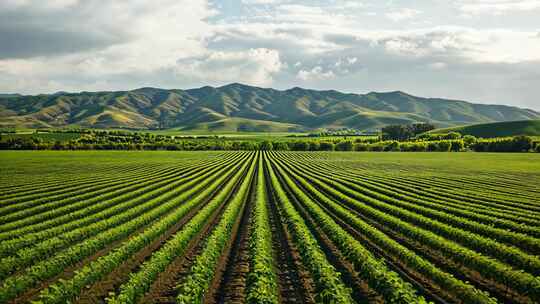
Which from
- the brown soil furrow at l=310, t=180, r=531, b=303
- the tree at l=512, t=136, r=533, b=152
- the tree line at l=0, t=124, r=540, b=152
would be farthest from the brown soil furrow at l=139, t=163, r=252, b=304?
the tree at l=512, t=136, r=533, b=152

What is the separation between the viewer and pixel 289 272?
575 inches

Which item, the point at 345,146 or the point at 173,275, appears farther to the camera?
the point at 345,146

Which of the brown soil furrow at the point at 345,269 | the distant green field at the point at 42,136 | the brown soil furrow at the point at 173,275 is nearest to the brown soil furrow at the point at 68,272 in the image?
the brown soil furrow at the point at 173,275

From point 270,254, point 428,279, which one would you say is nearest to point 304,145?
point 270,254

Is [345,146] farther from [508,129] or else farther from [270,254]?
[270,254]

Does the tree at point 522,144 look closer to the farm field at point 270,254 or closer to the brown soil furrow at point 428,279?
the farm field at point 270,254

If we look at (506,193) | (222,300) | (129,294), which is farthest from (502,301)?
(506,193)

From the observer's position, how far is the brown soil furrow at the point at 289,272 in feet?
40.9

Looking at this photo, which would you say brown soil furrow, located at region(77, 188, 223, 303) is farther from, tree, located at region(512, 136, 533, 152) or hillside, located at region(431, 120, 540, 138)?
hillside, located at region(431, 120, 540, 138)

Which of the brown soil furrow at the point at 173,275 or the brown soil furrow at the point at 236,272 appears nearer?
the brown soil furrow at the point at 173,275

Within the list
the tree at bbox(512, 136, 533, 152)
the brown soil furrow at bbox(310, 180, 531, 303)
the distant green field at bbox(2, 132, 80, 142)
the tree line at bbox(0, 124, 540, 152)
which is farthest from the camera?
the distant green field at bbox(2, 132, 80, 142)

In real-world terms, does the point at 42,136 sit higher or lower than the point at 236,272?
higher

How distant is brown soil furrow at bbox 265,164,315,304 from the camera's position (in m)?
12.5

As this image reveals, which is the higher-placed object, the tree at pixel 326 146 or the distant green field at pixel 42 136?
the distant green field at pixel 42 136
